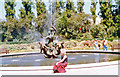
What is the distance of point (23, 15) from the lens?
1834 inches

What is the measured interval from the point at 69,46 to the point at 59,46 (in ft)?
57.0

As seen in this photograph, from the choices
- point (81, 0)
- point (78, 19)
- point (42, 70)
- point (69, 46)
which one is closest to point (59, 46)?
point (42, 70)

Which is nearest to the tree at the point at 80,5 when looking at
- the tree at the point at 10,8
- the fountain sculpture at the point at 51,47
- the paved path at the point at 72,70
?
the tree at the point at 10,8

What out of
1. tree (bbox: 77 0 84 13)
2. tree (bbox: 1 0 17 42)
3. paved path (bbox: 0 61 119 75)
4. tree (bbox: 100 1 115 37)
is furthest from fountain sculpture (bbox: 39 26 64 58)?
tree (bbox: 77 0 84 13)

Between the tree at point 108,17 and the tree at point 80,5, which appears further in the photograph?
the tree at point 80,5

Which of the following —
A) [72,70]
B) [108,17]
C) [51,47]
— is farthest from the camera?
[108,17]

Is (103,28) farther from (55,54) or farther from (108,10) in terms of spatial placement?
(55,54)

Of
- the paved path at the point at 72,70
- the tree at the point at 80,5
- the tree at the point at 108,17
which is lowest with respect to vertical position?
the paved path at the point at 72,70

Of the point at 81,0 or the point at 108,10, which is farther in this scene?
the point at 81,0

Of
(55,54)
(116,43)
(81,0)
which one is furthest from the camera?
(81,0)

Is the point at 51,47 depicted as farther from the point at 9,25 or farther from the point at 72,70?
the point at 9,25

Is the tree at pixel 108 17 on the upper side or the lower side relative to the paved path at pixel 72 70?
upper

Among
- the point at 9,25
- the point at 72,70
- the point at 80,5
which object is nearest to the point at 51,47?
the point at 72,70

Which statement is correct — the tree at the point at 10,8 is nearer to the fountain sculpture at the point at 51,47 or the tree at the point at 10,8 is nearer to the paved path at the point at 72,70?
the fountain sculpture at the point at 51,47
